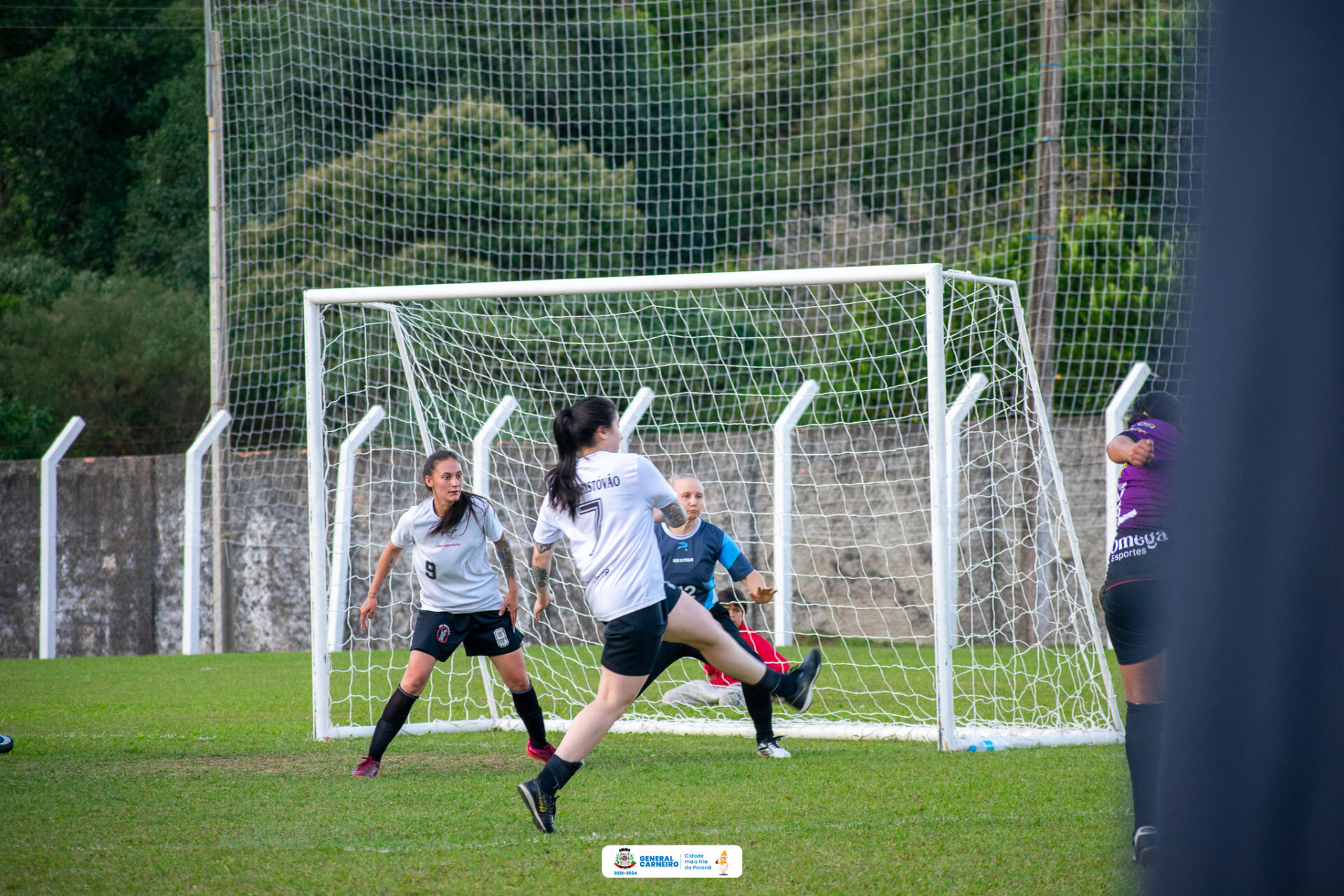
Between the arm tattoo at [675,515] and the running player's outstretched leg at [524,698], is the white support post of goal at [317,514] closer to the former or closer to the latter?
A: the running player's outstretched leg at [524,698]

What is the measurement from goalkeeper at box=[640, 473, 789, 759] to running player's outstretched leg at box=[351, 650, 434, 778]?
3.79 feet

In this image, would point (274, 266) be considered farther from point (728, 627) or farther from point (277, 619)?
point (728, 627)

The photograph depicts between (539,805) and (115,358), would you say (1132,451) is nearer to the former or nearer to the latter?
(539,805)

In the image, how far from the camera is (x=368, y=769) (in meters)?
5.98

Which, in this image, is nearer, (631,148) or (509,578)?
(509,578)

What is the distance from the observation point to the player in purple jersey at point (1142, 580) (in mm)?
4258

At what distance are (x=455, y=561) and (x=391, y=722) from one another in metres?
0.81

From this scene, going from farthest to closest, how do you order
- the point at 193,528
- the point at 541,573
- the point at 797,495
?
1. the point at 797,495
2. the point at 193,528
3. the point at 541,573

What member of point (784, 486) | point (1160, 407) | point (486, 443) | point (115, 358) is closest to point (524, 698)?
point (1160, 407)

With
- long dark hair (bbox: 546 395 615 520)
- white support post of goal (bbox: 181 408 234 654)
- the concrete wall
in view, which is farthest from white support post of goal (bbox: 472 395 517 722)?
long dark hair (bbox: 546 395 615 520)

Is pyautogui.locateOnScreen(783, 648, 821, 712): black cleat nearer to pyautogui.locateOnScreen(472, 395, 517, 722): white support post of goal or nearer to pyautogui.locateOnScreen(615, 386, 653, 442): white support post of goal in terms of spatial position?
pyautogui.locateOnScreen(472, 395, 517, 722): white support post of goal

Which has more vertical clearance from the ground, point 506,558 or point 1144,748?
point 506,558

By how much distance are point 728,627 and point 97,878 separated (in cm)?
358

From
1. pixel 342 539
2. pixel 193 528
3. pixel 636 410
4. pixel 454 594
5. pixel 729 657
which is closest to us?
pixel 729 657
